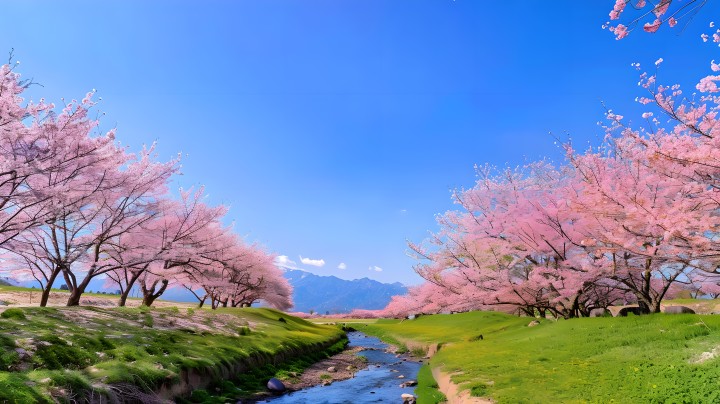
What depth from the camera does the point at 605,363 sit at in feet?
40.0

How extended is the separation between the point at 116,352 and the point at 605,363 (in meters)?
14.5

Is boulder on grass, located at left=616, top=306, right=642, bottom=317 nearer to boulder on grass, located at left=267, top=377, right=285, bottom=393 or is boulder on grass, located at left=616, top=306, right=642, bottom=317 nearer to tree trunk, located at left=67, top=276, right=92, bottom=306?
boulder on grass, located at left=267, top=377, right=285, bottom=393

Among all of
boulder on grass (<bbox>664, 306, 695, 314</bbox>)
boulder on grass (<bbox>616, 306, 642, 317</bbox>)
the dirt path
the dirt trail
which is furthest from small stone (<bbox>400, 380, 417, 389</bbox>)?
boulder on grass (<bbox>616, 306, 642, 317</bbox>)

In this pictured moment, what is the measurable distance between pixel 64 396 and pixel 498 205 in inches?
1075

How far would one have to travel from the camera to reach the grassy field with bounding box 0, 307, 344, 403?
8711 millimetres

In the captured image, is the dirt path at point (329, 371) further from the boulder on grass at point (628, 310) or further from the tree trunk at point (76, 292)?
the boulder on grass at point (628, 310)

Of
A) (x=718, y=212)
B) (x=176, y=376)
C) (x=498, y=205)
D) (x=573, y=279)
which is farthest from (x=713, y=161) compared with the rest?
(x=498, y=205)

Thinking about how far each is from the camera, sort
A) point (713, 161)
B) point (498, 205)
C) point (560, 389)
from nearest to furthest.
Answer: point (560, 389) → point (713, 161) → point (498, 205)

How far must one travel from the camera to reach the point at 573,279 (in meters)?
21.4

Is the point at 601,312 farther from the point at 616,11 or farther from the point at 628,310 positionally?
the point at 616,11

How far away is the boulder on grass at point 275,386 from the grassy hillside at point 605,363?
6.45m

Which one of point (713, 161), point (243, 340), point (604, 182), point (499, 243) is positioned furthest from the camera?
point (499, 243)

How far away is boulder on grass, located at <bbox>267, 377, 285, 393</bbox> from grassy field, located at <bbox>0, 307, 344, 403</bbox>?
1.35ft

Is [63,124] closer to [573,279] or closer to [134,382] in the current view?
[134,382]
